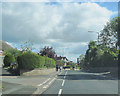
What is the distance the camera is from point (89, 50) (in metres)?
77.0

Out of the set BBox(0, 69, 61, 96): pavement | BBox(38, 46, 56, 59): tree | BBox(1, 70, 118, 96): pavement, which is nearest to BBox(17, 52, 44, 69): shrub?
BBox(1, 70, 118, 96): pavement

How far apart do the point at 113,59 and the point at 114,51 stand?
5.54 m

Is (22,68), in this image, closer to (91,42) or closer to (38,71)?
(38,71)

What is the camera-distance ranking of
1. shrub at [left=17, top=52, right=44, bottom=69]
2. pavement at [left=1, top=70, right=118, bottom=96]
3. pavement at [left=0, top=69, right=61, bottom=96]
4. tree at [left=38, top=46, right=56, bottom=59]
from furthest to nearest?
tree at [left=38, top=46, right=56, bottom=59] < shrub at [left=17, top=52, right=44, bottom=69] < pavement at [left=1, top=70, right=118, bottom=96] < pavement at [left=0, top=69, right=61, bottom=96]

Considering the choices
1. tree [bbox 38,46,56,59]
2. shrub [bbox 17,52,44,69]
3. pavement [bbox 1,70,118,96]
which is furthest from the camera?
tree [bbox 38,46,56,59]

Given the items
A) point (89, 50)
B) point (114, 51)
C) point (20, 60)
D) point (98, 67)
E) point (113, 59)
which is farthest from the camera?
point (89, 50)

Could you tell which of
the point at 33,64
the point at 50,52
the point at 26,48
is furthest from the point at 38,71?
the point at 50,52

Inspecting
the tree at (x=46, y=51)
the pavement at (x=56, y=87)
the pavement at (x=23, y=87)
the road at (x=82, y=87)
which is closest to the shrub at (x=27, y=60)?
the pavement at (x=56, y=87)

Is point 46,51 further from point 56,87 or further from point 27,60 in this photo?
point 56,87

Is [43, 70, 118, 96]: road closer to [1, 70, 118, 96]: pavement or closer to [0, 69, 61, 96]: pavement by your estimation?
[1, 70, 118, 96]: pavement

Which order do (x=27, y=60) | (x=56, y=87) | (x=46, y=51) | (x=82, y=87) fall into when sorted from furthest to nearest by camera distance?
1. (x=46, y=51)
2. (x=27, y=60)
3. (x=56, y=87)
4. (x=82, y=87)

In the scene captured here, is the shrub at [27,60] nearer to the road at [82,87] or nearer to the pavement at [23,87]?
the pavement at [23,87]

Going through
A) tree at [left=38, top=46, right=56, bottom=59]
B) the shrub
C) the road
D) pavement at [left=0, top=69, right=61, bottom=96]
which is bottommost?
the road

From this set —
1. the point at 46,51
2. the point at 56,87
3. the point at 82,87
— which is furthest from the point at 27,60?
the point at 46,51
